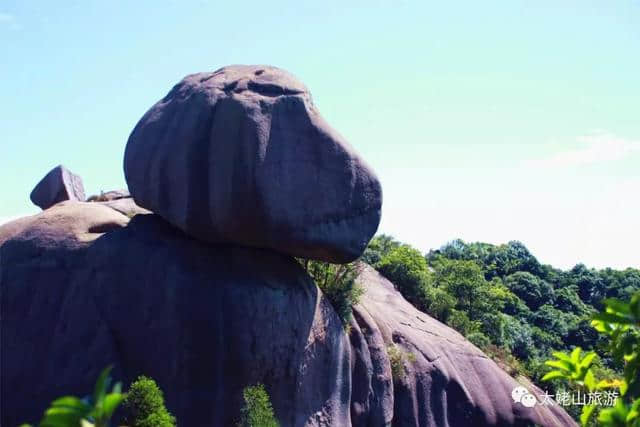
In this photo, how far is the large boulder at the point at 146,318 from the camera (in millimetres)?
10719

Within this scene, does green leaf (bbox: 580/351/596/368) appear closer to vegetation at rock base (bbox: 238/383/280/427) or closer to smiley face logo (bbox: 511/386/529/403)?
vegetation at rock base (bbox: 238/383/280/427)

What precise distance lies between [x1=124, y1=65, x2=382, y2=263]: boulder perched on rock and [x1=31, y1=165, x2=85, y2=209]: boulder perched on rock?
142 inches

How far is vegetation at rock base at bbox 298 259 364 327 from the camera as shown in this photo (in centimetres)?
1401

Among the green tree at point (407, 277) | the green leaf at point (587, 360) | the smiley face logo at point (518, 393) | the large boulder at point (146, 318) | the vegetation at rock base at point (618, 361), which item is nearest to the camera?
the vegetation at rock base at point (618, 361)

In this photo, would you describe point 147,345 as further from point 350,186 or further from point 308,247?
point 350,186

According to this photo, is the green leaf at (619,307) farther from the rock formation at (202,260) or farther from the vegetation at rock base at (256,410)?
the vegetation at rock base at (256,410)

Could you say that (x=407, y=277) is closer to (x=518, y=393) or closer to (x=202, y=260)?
(x=518, y=393)

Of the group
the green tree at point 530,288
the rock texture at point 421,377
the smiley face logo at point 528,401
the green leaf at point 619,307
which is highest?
the green leaf at point 619,307

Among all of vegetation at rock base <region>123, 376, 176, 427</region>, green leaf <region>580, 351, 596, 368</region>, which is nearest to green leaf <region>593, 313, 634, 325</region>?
green leaf <region>580, 351, 596, 368</region>

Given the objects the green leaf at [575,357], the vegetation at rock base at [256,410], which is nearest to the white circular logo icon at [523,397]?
the vegetation at rock base at [256,410]

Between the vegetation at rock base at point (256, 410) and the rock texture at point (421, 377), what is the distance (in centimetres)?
320

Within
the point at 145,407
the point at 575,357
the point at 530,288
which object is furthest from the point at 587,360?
the point at 530,288

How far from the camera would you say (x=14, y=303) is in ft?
36.4

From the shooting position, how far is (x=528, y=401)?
16844 millimetres
